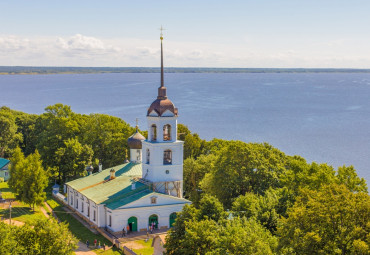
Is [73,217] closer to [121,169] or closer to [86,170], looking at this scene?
[121,169]

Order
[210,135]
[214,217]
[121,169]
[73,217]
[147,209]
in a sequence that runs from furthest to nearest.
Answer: [210,135]
[121,169]
[73,217]
[147,209]
[214,217]

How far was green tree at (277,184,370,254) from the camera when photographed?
1995 cm

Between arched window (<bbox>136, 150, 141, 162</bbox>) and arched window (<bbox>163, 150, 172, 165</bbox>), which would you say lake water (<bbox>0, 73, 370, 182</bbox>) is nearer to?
arched window (<bbox>136, 150, 141, 162</bbox>)

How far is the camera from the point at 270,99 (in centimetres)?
16338

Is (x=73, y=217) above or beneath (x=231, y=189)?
beneath

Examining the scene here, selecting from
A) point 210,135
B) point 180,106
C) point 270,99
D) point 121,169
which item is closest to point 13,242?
point 121,169

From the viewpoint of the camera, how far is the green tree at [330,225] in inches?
786

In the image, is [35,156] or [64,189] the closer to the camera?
[35,156]

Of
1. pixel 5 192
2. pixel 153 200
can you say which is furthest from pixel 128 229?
pixel 5 192

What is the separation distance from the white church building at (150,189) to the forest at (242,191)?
3.13 m

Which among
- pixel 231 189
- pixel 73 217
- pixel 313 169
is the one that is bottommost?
pixel 73 217

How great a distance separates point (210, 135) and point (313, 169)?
59.3 meters

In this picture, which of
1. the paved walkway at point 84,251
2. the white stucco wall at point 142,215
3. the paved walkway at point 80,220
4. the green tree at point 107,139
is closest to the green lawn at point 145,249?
the white stucco wall at point 142,215

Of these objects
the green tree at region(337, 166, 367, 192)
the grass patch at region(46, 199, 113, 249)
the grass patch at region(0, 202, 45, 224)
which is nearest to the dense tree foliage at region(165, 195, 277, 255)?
the green tree at region(337, 166, 367, 192)
